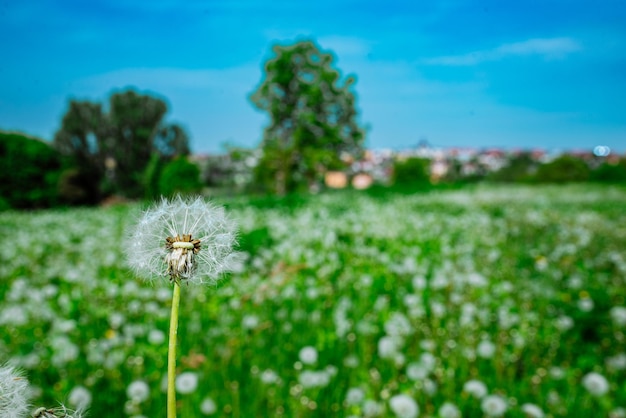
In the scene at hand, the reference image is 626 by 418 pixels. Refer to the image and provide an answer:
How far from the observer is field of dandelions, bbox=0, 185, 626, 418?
256cm

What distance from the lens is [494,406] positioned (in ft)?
7.81

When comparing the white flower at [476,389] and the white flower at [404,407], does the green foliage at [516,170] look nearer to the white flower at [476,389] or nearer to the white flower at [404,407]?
the white flower at [476,389]

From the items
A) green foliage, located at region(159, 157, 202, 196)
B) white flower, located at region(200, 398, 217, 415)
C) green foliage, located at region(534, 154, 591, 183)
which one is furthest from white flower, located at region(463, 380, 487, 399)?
green foliage, located at region(534, 154, 591, 183)

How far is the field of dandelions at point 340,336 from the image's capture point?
256 centimetres

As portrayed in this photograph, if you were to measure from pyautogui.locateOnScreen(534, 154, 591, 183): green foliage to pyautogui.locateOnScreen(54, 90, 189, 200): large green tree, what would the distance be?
43.7 meters

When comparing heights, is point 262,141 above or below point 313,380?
above

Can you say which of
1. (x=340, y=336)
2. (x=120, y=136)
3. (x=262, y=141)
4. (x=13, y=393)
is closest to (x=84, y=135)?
(x=120, y=136)

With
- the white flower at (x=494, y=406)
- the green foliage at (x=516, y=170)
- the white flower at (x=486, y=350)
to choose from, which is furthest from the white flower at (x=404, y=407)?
the green foliage at (x=516, y=170)

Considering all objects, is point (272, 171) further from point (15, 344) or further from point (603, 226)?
point (15, 344)

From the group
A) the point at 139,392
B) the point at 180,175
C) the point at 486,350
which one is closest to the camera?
the point at 139,392

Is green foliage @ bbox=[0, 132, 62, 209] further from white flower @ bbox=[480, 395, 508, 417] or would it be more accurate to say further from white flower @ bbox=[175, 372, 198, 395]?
white flower @ bbox=[480, 395, 508, 417]

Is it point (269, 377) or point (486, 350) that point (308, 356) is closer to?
point (269, 377)

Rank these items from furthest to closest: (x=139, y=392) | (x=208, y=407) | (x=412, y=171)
Result: (x=412, y=171) → (x=139, y=392) → (x=208, y=407)

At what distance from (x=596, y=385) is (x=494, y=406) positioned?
669mm
